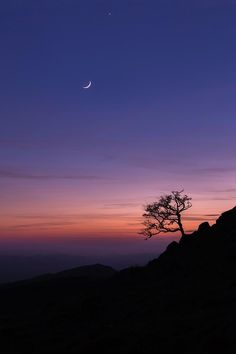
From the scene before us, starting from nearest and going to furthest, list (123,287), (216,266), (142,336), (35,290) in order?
(142,336)
(216,266)
(123,287)
(35,290)

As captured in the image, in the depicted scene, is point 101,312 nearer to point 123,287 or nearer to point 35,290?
point 123,287

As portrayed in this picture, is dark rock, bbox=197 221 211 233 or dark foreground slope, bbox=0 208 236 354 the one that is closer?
dark foreground slope, bbox=0 208 236 354

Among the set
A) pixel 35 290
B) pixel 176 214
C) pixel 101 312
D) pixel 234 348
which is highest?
pixel 176 214

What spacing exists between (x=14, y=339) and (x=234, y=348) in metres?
16.7

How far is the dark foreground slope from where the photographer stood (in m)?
26.6

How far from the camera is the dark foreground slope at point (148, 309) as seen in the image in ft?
87.3

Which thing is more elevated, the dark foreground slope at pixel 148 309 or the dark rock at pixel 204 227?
the dark rock at pixel 204 227

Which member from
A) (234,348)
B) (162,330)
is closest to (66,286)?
(162,330)

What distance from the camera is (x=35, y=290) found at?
54781 mm

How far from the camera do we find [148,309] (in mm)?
34281

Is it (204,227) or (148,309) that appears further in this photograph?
(204,227)

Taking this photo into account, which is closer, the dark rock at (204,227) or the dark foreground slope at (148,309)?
the dark foreground slope at (148,309)

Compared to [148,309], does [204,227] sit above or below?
above

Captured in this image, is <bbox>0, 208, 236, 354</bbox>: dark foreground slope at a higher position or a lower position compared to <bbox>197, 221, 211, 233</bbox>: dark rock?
lower
